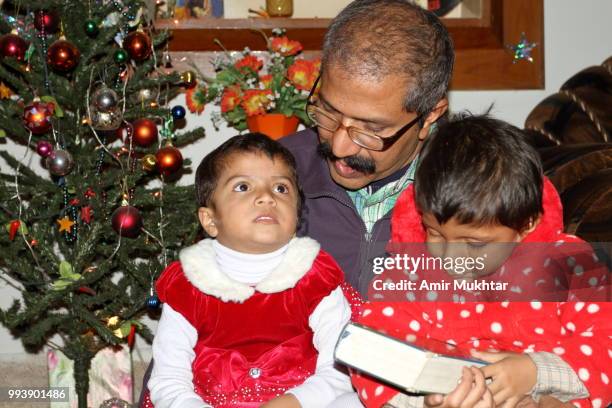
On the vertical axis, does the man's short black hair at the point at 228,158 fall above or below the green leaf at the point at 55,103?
below

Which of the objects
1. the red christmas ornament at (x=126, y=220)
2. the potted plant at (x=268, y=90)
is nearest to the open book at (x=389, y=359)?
the red christmas ornament at (x=126, y=220)

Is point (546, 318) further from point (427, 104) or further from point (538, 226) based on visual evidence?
point (427, 104)

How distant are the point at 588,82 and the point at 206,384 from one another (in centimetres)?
179

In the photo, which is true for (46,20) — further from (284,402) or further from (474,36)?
(474,36)

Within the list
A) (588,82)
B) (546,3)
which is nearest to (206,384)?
(588,82)

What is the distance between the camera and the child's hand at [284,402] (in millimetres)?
1778

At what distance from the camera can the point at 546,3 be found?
11.5ft

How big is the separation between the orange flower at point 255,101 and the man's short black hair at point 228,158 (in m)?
0.96

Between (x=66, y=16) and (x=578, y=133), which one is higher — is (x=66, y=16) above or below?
above

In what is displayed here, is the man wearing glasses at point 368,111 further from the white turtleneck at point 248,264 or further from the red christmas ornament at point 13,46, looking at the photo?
the red christmas ornament at point 13,46

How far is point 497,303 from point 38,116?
1684 mm

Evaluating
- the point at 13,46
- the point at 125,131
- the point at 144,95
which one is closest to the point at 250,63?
the point at 144,95

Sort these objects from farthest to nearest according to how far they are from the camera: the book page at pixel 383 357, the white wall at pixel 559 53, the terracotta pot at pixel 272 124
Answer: the white wall at pixel 559 53
the terracotta pot at pixel 272 124
the book page at pixel 383 357

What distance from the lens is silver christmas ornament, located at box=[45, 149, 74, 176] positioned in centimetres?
261
